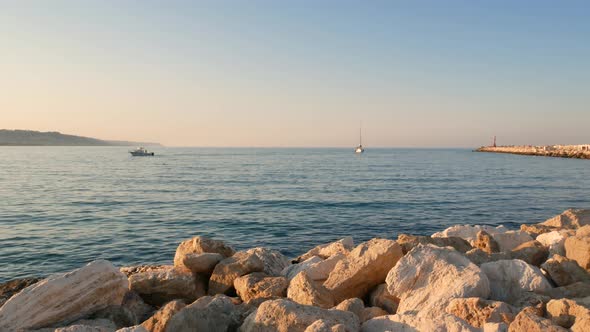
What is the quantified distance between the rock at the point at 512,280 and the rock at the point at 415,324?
174 centimetres

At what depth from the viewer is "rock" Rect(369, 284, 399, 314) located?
648 cm

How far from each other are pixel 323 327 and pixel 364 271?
2.35m

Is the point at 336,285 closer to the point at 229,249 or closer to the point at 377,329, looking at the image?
the point at 377,329

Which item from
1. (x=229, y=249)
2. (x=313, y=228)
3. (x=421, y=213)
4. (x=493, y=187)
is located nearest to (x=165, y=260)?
(x=229, y=249)

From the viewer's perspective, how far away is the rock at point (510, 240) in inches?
376

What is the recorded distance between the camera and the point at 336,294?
672 cm

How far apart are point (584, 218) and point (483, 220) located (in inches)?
394

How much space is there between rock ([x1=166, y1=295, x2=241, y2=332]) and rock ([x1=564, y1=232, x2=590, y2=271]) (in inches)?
218

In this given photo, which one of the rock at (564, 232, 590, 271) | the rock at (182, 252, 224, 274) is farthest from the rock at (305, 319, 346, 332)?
the rock at (564, 232, 590, 271)

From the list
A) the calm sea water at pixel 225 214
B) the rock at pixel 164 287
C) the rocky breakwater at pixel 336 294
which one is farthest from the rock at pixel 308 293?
the calm sea water at pixel 225 214

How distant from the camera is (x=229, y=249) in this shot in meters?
9.28

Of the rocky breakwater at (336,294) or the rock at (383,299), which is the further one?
the rock at (383,299)

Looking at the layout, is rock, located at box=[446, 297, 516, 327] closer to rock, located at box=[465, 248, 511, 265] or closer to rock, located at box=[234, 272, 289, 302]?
rock, located at box=[465, 248, 511, 265]

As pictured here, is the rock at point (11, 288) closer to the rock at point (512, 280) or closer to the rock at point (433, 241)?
the rock at point (433, 241)
